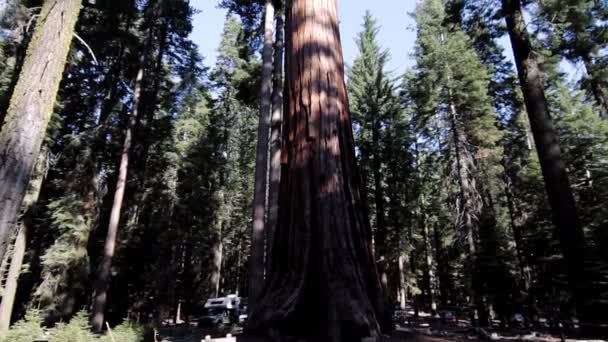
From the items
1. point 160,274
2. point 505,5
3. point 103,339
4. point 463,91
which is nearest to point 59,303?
point 160,274

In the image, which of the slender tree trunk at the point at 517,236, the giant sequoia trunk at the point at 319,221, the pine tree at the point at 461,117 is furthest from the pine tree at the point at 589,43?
the giant sequoia trunk at the point at 319,221

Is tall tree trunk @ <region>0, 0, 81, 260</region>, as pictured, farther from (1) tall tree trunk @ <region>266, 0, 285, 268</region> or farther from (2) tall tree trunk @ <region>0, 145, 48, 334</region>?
(2) tall tree trunk @ <region>0, 145, 48, 334</region>

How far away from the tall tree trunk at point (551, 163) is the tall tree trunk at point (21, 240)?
15913 mm

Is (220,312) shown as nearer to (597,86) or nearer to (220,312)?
(220,312)

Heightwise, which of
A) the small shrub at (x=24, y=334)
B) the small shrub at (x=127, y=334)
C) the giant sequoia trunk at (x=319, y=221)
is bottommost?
the small shrub at (x=127, y=334)

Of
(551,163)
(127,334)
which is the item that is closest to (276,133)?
(127,334)

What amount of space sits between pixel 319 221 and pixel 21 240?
1454 cm

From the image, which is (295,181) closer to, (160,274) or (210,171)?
(160,274)

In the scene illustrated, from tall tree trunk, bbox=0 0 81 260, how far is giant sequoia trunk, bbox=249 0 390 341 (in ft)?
10.3

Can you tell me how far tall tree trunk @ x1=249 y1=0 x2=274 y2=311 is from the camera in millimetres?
8375

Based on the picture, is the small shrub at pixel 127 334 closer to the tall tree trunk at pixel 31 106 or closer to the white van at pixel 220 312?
the tall tree trunk at pixel 31 106

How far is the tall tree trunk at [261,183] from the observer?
838cm

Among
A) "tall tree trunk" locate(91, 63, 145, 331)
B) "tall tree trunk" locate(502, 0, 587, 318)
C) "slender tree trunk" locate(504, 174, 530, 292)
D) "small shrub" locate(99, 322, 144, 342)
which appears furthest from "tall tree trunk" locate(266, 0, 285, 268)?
"slender tree trunk" locate(504, 174, 530, 292)

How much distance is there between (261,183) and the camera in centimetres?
940
